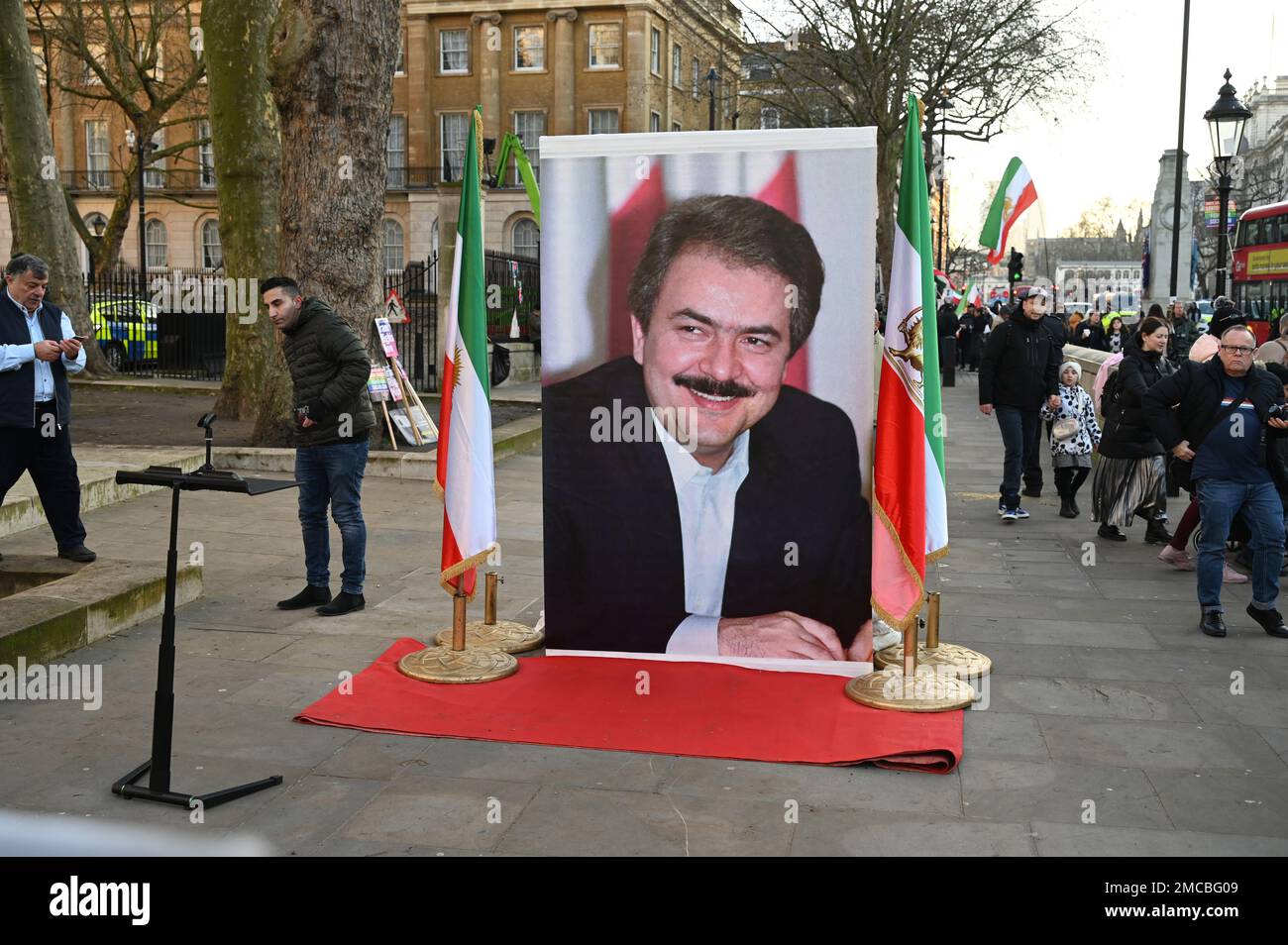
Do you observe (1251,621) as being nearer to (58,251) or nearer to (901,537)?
(901,537)

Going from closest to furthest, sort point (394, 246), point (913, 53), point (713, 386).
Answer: point (713, 386)
point (913, 53)
point (394, 246)

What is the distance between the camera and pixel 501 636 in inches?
286

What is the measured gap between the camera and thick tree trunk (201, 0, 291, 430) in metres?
15.3

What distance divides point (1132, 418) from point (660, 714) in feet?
18.8

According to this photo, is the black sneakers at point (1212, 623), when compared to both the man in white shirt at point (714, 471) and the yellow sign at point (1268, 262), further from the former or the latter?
the yellow sign at point (1268, 262)

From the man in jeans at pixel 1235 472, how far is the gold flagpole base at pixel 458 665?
4.11 m

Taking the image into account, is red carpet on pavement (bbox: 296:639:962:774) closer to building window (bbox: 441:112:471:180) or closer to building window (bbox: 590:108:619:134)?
building window (bbox: 590:108:619:134)

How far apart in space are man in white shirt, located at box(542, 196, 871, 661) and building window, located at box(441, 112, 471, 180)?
4938cm

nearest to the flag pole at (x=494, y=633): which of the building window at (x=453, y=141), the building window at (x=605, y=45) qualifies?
the building window at (x=453, y=141)

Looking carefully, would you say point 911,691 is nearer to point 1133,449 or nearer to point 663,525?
point 663,525

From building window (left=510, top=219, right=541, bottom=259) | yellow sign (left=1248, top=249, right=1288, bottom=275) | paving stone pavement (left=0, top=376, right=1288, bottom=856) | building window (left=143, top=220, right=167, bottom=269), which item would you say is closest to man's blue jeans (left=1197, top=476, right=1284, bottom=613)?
paving stone pavement (left=0, top=376, right=1288, bottom=856)

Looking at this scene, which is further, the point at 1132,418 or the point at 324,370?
the point at 1132,418

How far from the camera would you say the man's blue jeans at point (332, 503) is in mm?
7750

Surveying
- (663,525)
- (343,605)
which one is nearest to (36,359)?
(343,605)
